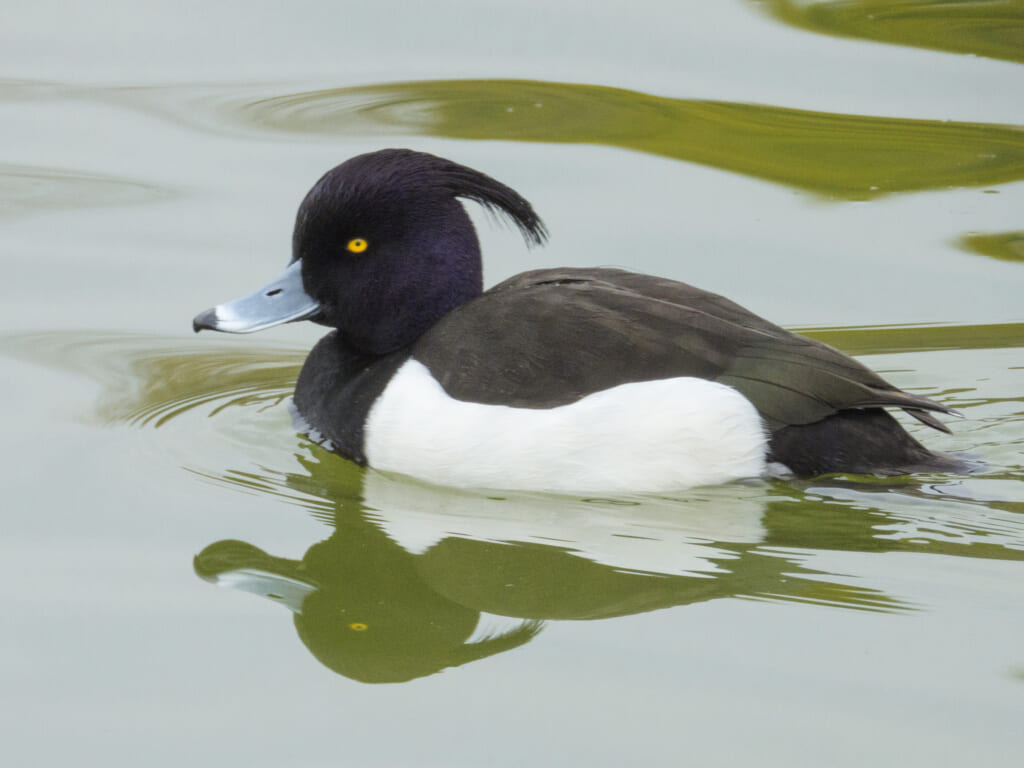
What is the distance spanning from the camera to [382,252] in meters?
5.23

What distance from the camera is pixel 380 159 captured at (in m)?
5.16

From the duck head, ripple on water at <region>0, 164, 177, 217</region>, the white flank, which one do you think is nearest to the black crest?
the duck head

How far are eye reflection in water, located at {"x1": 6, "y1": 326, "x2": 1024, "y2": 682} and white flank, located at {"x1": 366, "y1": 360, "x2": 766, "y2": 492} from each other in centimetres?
7

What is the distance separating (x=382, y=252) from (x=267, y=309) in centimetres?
44

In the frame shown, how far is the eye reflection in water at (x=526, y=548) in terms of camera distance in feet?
13.5

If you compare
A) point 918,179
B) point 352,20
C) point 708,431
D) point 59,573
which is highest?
point 352,20

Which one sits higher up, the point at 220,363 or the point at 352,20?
the point at 352,20

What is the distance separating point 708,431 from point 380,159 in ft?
4.62

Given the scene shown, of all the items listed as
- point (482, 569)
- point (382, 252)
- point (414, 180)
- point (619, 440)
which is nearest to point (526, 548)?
point (482, 569)

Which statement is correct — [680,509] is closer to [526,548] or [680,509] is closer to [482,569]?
[526,548]

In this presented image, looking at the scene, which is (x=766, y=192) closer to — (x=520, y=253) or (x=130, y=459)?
(x=520, y=253)

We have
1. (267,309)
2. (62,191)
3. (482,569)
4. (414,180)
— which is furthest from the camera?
(62,191)

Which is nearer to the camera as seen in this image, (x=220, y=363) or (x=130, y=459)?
(x=130, y=459)

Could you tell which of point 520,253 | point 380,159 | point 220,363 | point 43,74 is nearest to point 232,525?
point 380,159
